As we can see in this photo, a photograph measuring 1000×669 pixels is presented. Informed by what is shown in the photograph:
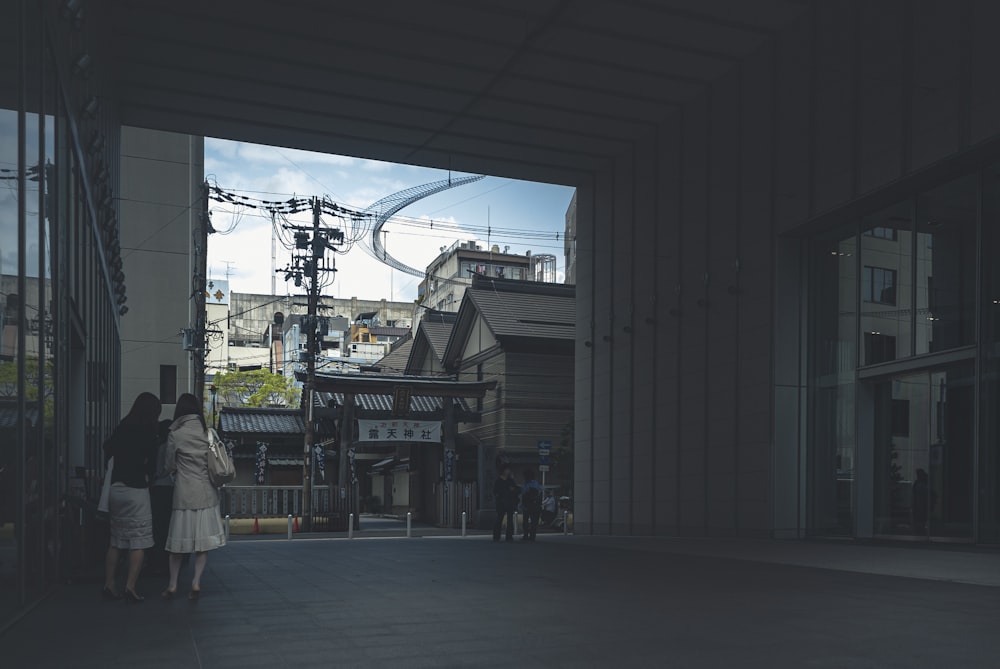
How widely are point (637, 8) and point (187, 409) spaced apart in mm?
12723

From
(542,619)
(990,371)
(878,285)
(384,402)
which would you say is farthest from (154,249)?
(542,619)

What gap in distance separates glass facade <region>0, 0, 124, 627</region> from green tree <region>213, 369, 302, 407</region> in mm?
58954

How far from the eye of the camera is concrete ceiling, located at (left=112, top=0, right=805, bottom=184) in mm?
18062

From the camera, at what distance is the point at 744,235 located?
63.1 feet

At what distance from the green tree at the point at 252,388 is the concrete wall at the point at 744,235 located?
47.5m

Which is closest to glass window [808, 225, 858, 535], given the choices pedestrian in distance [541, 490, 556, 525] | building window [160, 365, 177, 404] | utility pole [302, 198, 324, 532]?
pedestrian in distance [541, 490, 556, 525]

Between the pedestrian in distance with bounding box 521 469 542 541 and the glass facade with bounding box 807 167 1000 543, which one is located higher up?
the glass facade with bounding box 807 167 1000 543

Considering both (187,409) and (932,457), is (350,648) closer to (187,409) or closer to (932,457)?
(187,409)

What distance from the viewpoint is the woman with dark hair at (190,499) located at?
808 centimetres

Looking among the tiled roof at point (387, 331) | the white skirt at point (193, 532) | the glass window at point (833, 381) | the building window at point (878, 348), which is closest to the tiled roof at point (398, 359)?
the glass window at point (833, 381)

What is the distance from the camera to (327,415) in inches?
1459

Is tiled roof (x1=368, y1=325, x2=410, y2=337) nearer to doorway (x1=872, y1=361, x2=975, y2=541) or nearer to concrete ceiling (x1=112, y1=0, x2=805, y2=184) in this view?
concrete ceiling (x1=112, y1=0, x2=805, y2=184)

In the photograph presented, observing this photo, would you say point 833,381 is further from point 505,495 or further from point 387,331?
point 387,331

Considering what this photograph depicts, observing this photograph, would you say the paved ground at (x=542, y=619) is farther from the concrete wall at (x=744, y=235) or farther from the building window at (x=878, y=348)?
the concrete wall at (x=744, y=235)
